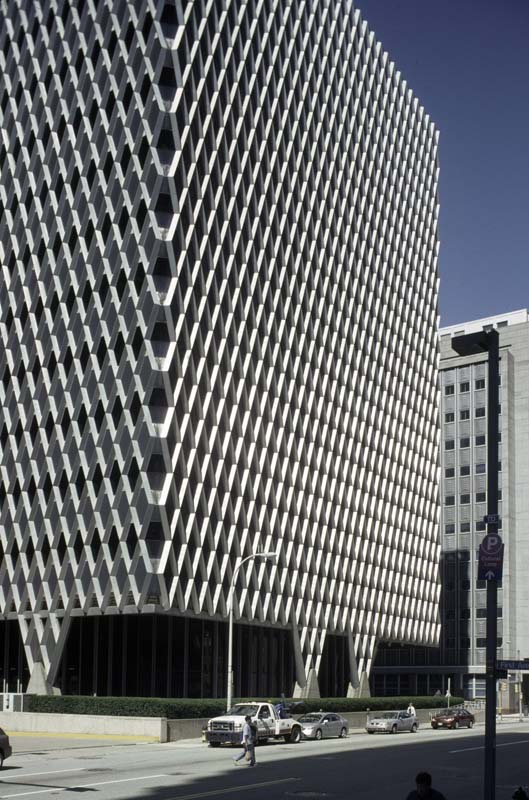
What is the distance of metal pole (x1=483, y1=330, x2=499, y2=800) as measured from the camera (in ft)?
57.1

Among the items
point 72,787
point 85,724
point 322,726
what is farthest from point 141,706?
point 72,787

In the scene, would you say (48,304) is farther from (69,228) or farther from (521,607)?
(521,607)

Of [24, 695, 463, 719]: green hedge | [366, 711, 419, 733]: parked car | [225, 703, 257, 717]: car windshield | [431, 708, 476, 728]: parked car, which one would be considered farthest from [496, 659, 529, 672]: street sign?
[431, 708, 476, 728]: parked car

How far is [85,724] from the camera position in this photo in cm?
5391

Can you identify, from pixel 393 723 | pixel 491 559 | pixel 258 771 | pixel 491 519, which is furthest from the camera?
pixel 393 723

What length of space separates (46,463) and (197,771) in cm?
3823

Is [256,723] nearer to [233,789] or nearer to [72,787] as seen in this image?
[233,789]

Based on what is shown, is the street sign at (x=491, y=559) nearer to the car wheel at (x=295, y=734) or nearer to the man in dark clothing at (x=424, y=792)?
the man in dark clothing at (x=424, y=792)

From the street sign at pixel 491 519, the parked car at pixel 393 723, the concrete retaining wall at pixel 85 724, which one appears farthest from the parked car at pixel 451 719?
the street sign at pixel 491 519

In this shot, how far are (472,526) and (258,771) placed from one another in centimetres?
9903

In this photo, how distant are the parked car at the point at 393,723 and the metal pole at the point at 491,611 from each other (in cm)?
4288

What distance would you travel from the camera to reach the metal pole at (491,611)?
57.1 feet

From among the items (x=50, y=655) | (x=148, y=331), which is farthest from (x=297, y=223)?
(x=50, y=655)

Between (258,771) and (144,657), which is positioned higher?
(258,771)
